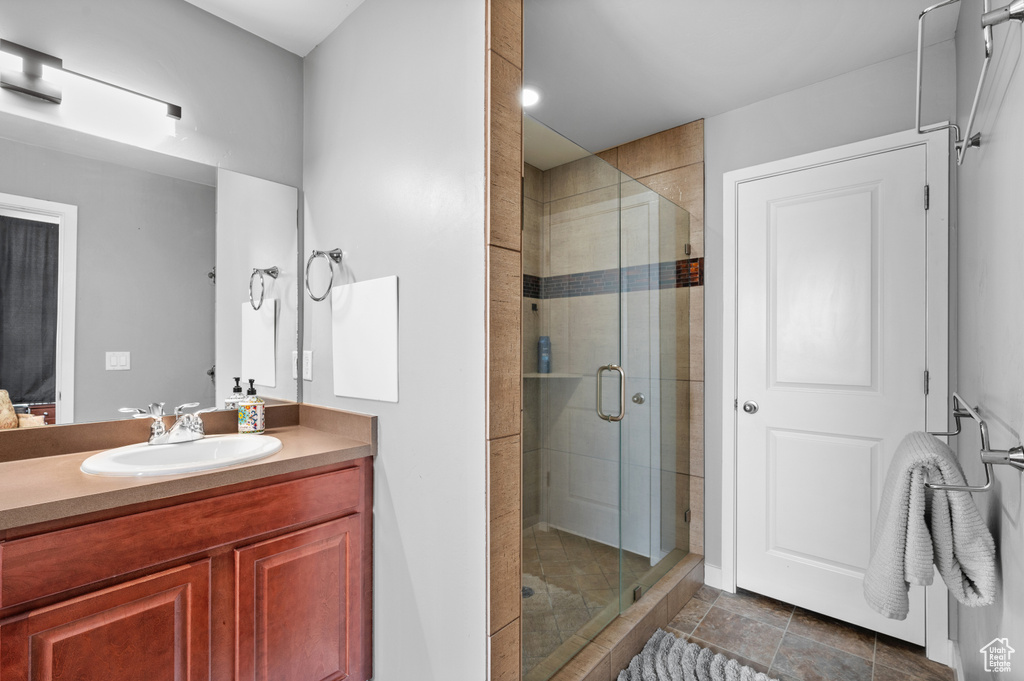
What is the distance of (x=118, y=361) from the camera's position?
1.57 meters

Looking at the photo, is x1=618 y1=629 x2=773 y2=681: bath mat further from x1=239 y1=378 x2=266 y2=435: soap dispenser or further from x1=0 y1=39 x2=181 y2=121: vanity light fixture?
x1=0 y1=39 x2=181 y2=121: vanity light fixture

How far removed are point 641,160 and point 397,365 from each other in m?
1.94

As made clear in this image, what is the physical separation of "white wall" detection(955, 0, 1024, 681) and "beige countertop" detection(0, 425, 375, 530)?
63.6 inches

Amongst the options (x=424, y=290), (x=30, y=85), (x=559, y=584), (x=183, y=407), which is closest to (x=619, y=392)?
(x=559, y=584)

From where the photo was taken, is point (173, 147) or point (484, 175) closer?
point (484, 175)

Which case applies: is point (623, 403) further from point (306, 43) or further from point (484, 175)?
point (306, 43)

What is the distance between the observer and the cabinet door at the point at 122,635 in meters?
1.00

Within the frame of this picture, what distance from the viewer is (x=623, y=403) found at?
197cm

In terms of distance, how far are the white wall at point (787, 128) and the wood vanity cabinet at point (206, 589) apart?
5.68 feet

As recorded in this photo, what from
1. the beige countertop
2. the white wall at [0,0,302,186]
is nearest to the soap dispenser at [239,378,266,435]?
the beige countertop

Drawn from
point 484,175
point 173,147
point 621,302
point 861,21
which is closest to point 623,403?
point 621,302

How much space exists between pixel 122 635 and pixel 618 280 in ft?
6.00

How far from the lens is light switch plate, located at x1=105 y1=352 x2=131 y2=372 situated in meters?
1.55

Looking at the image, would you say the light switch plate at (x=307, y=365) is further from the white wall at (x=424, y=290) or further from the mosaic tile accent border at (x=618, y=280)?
the mosaic tile accent border at (x=618, y=280)
